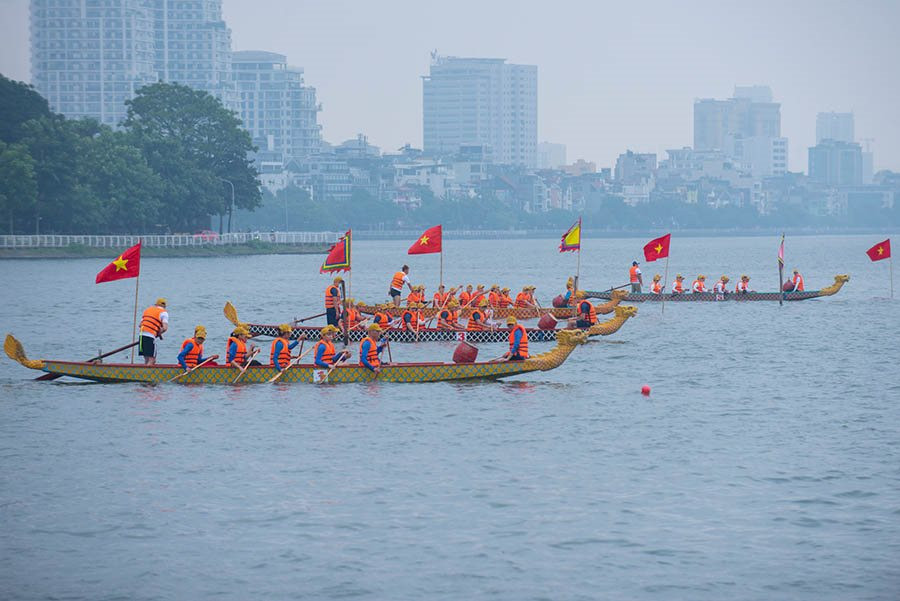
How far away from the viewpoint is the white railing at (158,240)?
121 meters

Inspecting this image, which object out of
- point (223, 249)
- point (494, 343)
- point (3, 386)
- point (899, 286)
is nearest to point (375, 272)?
point (223, 249)

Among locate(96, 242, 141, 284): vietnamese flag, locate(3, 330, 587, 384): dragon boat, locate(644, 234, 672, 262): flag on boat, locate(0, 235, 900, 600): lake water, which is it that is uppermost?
locate(644, 234, 672, 262): flag on boat

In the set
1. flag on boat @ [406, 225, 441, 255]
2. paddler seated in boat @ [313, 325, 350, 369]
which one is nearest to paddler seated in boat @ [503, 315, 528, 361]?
paddler seated in boat @ [313, 325, 350, 369]

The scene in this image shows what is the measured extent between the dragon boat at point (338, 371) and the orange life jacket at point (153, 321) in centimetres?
94

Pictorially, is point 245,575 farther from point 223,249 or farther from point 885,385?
point 223,249

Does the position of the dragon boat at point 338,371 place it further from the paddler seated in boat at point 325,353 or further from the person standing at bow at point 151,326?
the person standing at bow at point 151,326

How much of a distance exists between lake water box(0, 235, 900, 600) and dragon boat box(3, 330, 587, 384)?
43cm

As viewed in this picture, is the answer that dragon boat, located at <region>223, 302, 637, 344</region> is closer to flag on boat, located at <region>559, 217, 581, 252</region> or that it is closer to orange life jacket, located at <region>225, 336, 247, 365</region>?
flag on boat, located at <region>559, 217, 581, 252</region>

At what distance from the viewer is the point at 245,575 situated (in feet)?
68.8

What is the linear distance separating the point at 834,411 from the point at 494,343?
18687mm

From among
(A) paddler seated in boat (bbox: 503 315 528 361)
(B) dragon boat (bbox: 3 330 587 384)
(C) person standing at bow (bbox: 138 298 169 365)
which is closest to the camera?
(A) paddler seated in boat (bbox: 503 315 528 361)

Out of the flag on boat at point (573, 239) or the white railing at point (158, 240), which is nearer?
the flag on boat at point (573, 239)

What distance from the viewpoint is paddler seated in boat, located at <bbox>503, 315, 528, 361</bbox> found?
119ft

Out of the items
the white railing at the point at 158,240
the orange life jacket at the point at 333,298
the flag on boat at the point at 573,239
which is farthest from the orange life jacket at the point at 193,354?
the white railing at the point at 158,240
